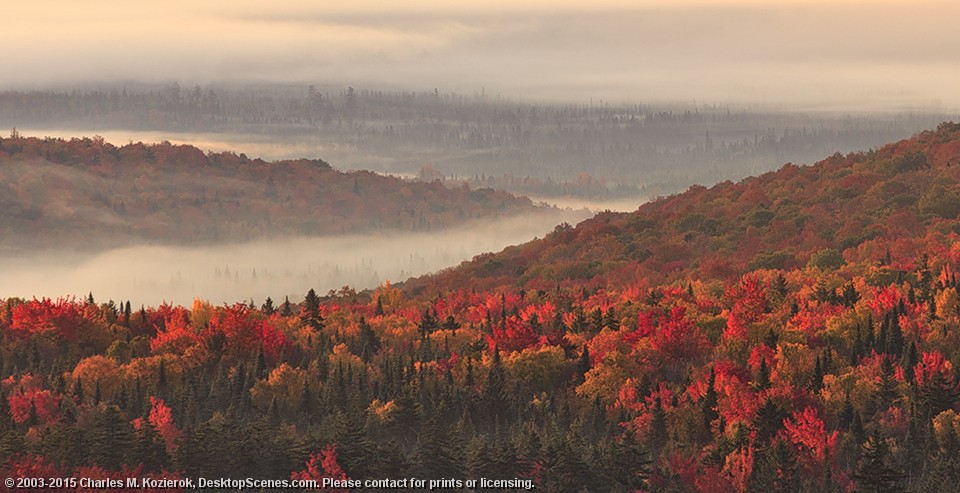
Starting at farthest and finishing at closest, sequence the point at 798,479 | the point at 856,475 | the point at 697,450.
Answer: the point at 697,450, the point at 798,479, the point at 856,475

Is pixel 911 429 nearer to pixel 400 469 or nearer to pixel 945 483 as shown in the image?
pixel 945 483

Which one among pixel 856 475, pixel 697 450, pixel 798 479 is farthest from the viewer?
pixel 697 450

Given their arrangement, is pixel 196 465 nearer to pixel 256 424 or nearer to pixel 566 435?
pixel 256 424

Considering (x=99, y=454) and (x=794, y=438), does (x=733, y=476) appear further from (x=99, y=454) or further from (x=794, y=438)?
(x=99, y=454)

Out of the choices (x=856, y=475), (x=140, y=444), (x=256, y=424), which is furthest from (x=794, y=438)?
(x=140, y=444)

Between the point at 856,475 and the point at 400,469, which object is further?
the point at 400,469

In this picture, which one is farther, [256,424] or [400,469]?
[256,424]

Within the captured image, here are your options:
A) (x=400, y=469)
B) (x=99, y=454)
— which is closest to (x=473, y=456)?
(x=400, y=469)

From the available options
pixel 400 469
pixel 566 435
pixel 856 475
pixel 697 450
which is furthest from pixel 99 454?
pixel 856 475
